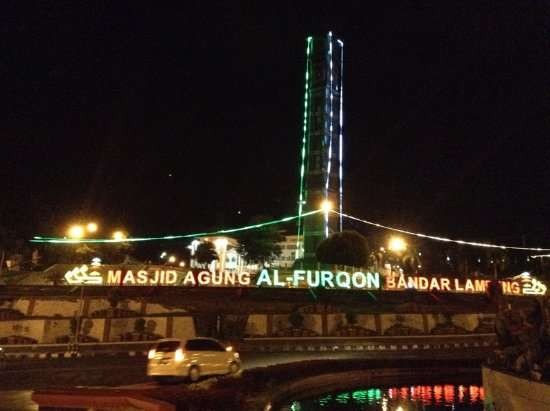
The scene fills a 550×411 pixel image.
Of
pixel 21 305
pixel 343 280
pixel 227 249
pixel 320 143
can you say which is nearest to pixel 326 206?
pixel 320 143

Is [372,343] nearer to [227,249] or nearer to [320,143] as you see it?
[320,143]

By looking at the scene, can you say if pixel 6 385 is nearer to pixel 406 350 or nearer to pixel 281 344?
pixel 281 344

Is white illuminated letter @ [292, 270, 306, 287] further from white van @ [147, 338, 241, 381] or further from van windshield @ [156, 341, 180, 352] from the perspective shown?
van windshield @ [156, 341, 180, 352]

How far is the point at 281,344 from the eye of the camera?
3328 cm

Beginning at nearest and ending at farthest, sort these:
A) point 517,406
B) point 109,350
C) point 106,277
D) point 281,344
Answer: point 517,406 → point 109,350 → point 281,344 → point 106,277

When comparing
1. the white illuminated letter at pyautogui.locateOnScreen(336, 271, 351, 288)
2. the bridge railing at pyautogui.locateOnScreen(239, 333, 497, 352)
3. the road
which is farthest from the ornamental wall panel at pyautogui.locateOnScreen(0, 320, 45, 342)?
the white illuminated letter at pyautogui.locateOnScreen(336, 271, 351, 288)

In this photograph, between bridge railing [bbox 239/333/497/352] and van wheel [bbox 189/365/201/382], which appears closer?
van wheel [bbox 189/365/201/382]

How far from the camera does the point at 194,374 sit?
18.6 m

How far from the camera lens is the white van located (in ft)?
59.5

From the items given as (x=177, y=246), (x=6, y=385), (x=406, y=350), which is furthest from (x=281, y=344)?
(x=177, y=246)

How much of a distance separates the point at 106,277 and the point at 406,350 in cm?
2181

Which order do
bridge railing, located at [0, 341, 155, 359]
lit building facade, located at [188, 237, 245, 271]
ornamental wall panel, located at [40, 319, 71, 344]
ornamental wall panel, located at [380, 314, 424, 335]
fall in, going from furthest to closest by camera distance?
1. lit building facade, located at [188, 237, 245, 271]
2. ornamental wall panel, located at [380, 314, 424, 335]
3. ornamental wall panel, located at [40, 319, 71, 344]
4. bridge railing, located at [0, 341, 155, 359]

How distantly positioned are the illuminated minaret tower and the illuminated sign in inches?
733

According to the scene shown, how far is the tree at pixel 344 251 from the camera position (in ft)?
163
